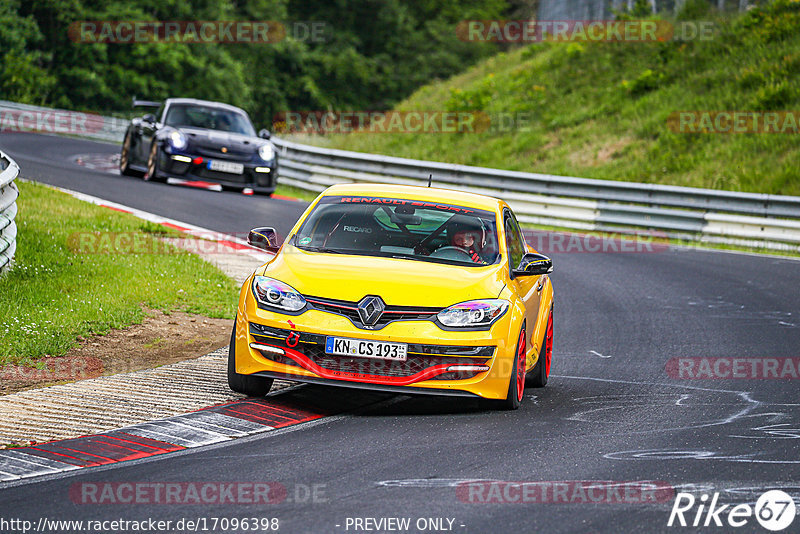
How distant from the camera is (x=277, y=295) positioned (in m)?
7.32

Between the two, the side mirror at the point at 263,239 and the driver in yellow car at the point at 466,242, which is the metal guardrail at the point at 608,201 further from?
the side mirror at the point at 263,239

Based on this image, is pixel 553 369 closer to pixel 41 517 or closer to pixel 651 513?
pixel 651 513

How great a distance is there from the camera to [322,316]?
7.13m

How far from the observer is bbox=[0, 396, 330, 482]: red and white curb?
5828mm

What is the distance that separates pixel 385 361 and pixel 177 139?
14.2m

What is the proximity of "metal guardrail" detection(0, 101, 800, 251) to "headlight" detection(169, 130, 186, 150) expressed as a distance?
5.03m

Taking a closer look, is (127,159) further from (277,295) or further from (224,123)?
(277,295)

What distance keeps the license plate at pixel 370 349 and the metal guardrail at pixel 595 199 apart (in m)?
13.8

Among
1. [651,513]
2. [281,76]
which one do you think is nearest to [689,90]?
[651,513]

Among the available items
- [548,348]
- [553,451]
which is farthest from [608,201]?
[553,451]

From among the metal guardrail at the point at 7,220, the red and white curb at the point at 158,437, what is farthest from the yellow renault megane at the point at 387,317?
the metal guardrail at the point at 7,220

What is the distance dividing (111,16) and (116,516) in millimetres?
42791

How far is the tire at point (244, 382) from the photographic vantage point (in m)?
7.44

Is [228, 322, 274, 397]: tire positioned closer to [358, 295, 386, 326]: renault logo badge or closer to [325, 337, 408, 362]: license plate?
[325, 337, 408, 362]: license plate
